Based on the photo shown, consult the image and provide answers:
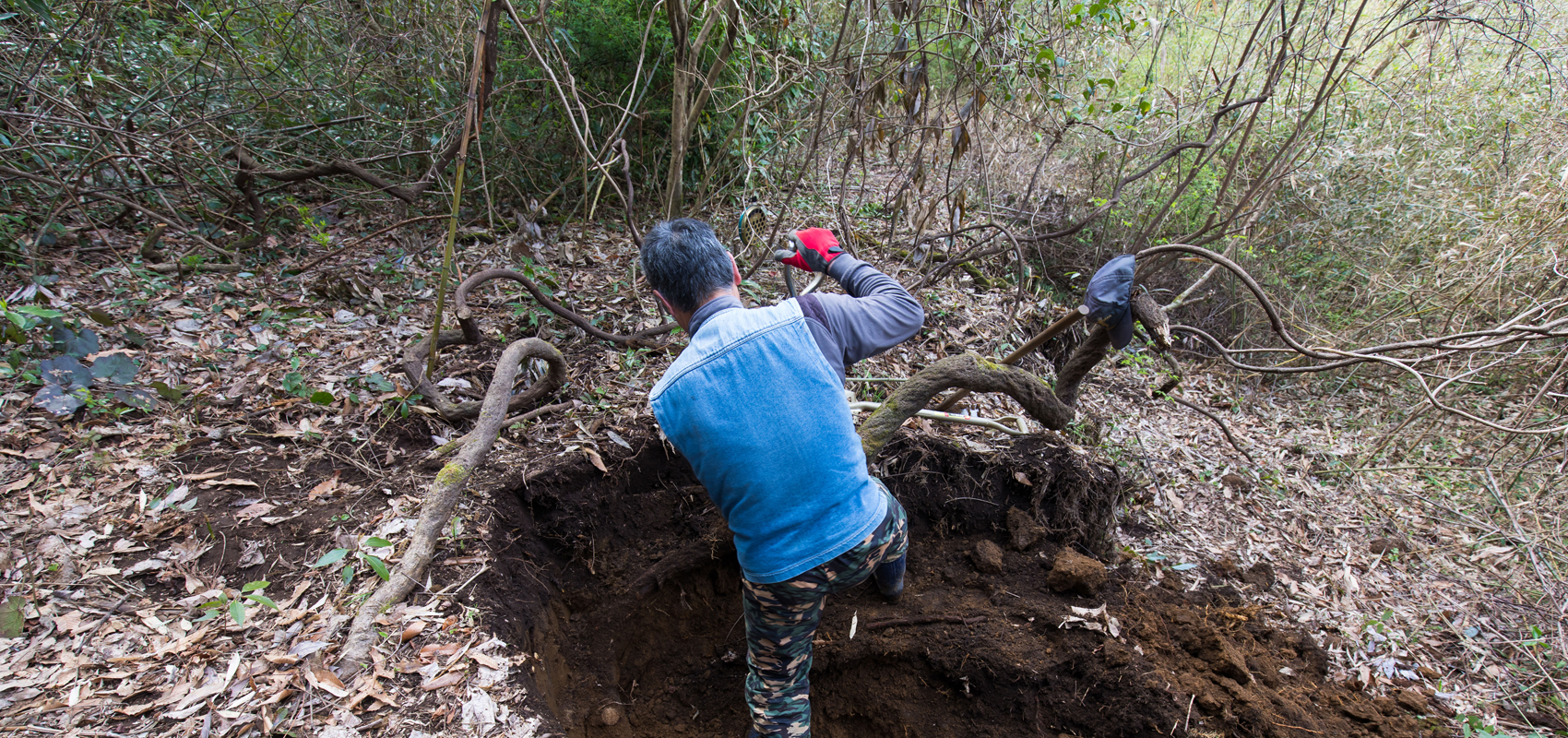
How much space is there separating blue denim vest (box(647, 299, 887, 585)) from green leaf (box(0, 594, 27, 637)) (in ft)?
7.13

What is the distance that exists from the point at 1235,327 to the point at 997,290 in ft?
8.02

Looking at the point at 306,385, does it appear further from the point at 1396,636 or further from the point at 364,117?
the point at 1396,636

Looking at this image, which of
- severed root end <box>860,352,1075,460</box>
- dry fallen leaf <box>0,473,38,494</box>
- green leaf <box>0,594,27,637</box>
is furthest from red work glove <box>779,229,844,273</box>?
dry fallen leaf <box>0,473,38,494</box>

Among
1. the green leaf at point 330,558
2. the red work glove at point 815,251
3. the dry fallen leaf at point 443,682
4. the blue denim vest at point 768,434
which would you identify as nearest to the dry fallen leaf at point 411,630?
the dry fallen leaf at point 443,682

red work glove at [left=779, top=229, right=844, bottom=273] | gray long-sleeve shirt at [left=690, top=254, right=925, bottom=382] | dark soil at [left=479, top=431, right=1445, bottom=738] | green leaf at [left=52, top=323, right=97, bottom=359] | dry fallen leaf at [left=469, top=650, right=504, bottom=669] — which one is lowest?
dark soil at [left=479, top=431, right=1445, bottom=738]

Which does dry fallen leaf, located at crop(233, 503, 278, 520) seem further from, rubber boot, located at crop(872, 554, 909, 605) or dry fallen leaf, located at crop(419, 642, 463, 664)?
rubber boot, located at crop(872, 554, 909, 605)

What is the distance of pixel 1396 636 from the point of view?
296cm

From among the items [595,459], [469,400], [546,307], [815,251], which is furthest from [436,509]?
[815,251]

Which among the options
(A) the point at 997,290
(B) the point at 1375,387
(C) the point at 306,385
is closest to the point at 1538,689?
(B) the point at 1375,387

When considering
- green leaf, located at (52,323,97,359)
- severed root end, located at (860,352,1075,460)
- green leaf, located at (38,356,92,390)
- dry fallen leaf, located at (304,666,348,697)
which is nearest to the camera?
dry fallen leaf, located at (304,666,348,697)

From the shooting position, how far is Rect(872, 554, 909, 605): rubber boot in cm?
271

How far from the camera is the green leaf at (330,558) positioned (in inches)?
89.7

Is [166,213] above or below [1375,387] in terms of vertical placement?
above

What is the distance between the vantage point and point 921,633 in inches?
109
